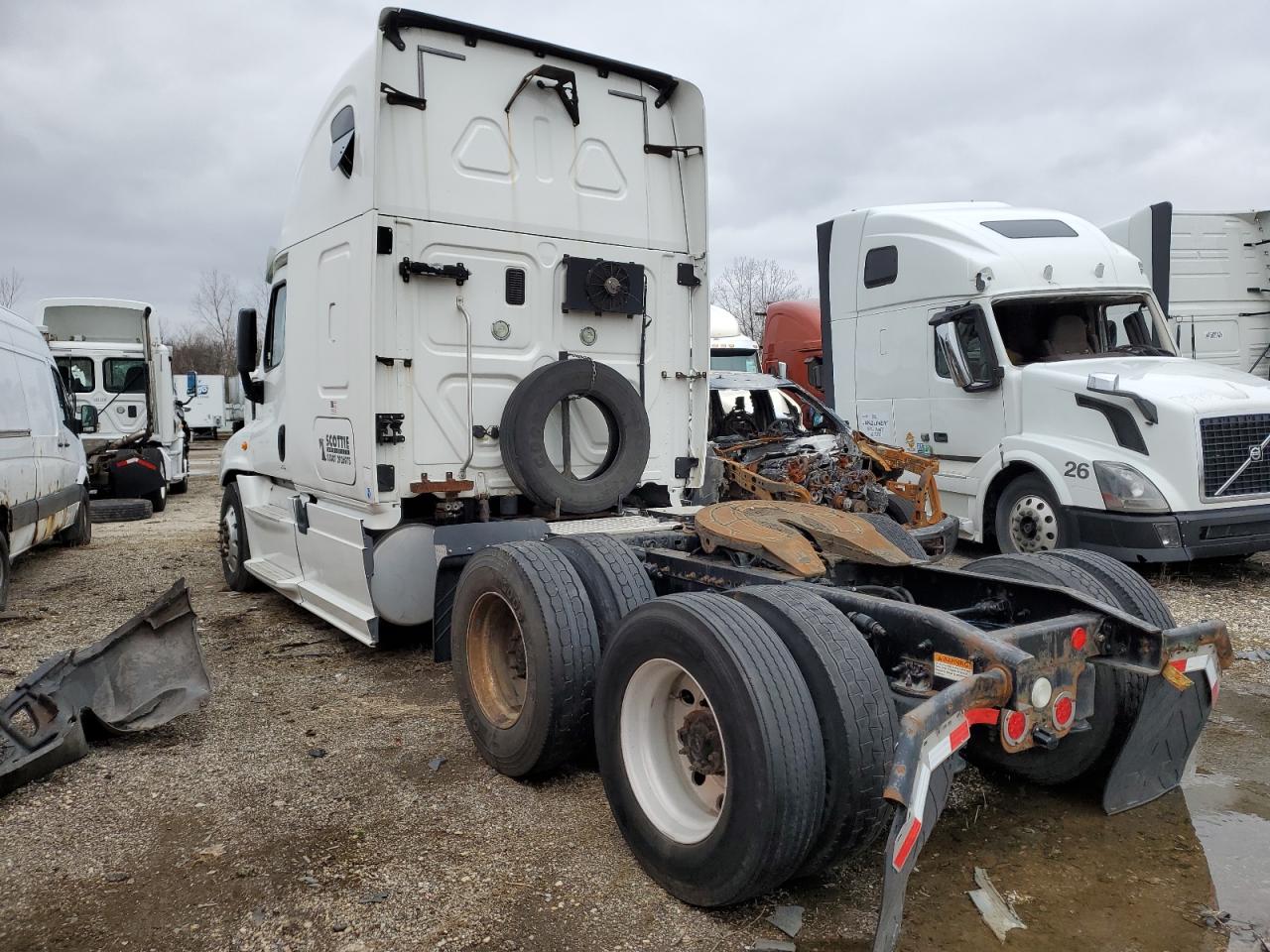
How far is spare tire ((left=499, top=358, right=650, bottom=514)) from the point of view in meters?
5.17

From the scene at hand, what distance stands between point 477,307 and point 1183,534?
216 inches

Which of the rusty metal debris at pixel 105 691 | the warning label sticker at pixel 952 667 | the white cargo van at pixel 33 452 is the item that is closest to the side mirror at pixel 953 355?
the warning label sticker at pixel 952 667

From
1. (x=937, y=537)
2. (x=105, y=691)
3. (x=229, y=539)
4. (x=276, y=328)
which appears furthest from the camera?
(x=229, y=539)

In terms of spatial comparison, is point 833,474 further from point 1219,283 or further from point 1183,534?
point 1219,283

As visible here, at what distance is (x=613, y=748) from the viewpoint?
3145 mm

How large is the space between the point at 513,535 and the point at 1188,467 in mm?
5279

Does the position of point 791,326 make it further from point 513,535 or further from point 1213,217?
point 513,535

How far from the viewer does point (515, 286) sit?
544 cm

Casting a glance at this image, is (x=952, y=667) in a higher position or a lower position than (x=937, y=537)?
higher

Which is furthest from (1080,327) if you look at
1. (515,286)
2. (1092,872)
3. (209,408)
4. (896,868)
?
(209,408)

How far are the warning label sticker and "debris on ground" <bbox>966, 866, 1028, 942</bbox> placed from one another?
75cm

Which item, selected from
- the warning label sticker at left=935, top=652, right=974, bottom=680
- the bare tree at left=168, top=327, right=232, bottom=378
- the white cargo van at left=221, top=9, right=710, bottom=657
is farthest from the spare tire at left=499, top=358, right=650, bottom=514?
the bare tree at left=168, top=327, right=232, bottom=378

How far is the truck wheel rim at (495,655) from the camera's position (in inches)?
161

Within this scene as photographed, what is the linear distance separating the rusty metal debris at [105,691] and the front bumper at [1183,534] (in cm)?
646
